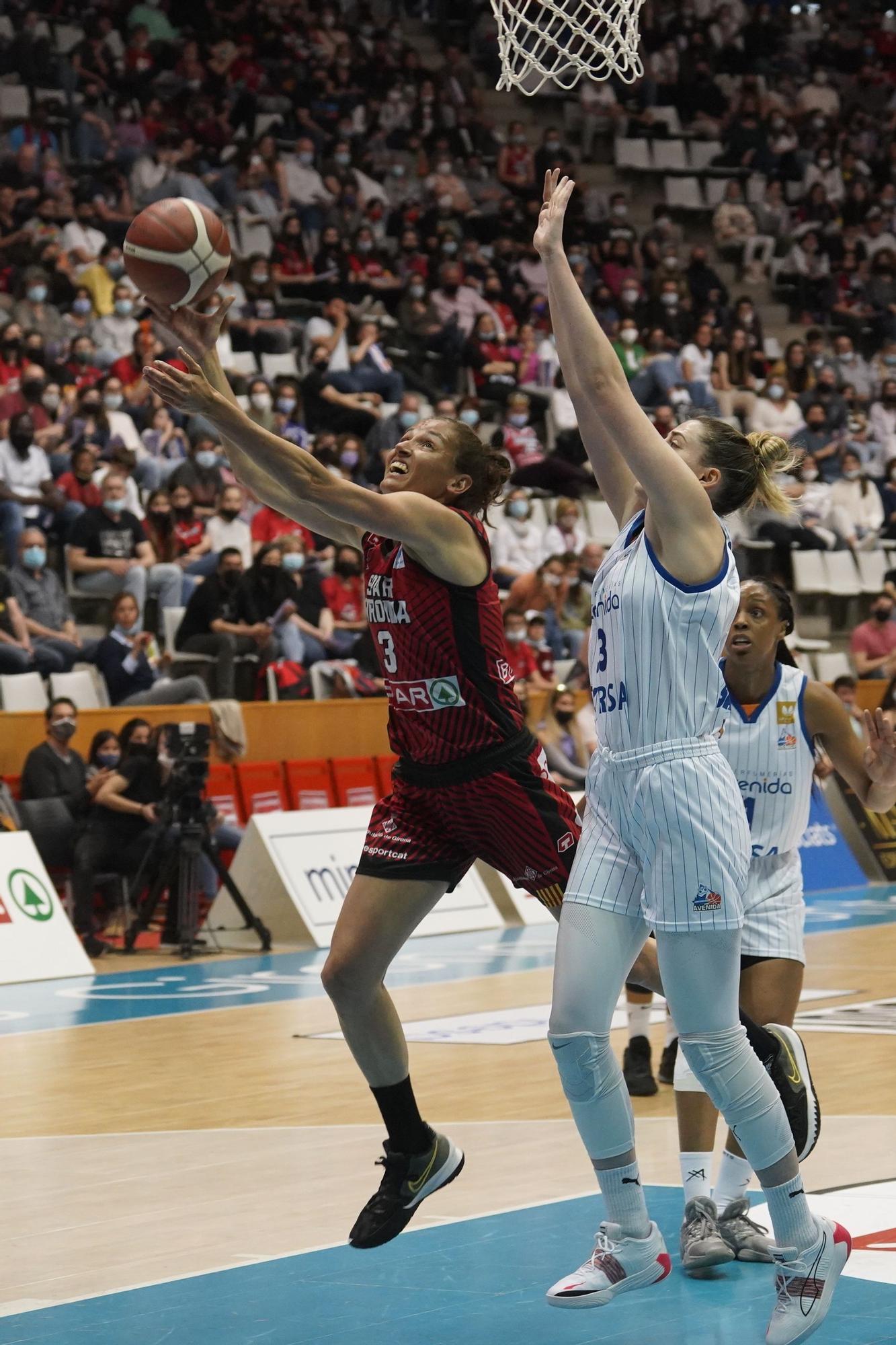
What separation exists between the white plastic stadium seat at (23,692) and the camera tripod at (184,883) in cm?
151

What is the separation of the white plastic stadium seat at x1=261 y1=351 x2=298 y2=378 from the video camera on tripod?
655 centimetres

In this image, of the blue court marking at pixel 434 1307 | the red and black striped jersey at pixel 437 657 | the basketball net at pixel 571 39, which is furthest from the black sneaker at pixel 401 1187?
the basketball net at pixel 571 39

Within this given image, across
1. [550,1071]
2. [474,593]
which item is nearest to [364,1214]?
[474,593]

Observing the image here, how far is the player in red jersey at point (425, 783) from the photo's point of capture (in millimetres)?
4707

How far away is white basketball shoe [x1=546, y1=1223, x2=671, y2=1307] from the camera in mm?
4172

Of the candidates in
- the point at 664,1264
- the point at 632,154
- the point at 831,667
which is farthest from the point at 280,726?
the point at 632,154

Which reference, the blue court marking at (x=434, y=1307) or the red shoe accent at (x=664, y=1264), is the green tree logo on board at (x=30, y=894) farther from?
the red shoe accent at (x=664, y=1264)

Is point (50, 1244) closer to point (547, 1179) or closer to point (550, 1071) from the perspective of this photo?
point (547, 1179)

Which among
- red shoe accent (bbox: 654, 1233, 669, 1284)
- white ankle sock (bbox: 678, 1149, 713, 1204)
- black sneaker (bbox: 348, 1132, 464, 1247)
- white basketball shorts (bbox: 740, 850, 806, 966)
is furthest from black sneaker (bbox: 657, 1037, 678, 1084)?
red shoe accent (bbox: 654, 1233, 669, 1284)

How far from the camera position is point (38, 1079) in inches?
312

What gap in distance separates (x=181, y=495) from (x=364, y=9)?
461 inches

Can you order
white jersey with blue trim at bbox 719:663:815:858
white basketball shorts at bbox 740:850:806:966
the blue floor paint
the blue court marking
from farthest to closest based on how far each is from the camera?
the blue floor paint < white jersey with blue trim at bbox 719:663:815:858 < white basketball shorts at bbox 740:850:806:966 < the blue court marking

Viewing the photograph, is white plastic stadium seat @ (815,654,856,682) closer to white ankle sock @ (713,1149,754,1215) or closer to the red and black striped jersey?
white ankle sock @ (713,1149,754,1215)

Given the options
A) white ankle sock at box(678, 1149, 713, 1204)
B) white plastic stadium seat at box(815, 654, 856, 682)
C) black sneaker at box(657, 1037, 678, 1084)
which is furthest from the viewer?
white plastic stadium seat at box(815, 654, 856, 682)
